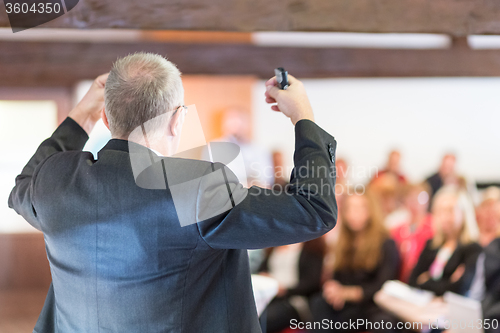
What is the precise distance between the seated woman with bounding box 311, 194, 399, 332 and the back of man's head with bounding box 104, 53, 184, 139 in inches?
78.3

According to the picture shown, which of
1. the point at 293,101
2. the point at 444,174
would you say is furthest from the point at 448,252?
the point at 293,101

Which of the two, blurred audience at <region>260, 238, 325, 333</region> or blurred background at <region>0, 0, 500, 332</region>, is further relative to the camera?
blurred audience at <region>260, 238, 325, 333</region>

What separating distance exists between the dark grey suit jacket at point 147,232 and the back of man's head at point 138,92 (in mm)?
46

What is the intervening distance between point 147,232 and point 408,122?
12.4 ft

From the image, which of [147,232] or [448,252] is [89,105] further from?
[448,252]

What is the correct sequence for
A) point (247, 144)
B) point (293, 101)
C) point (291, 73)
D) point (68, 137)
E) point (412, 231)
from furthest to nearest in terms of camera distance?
1. point (247, 144)
2. point (291, 73)
3. point (412, 231)
4. point (68, 137)
5. point (293, 101)

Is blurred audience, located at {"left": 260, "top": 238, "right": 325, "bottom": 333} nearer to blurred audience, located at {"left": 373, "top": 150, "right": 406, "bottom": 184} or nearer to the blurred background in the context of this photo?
the blurred background

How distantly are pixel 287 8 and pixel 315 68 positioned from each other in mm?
1448

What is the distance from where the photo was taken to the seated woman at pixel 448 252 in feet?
7.69

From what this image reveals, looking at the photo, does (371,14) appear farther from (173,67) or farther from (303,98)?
(173,67)

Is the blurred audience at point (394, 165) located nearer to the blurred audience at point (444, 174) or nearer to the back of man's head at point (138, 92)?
the blurred audience at point (444, 174)

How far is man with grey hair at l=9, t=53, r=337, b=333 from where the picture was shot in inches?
26.3

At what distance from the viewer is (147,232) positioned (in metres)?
0.68

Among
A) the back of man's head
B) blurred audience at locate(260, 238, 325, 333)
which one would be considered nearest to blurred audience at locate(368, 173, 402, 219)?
blurred audience at locate(260, 238, 325, 333)
